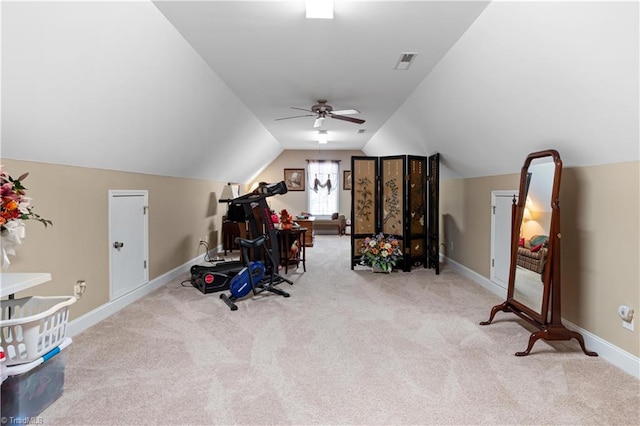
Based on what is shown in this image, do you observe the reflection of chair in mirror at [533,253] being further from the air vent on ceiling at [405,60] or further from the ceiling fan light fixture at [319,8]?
the ceiling fan light fixture at [319,8]

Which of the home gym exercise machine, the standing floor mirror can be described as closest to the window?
the home gym exercise machine

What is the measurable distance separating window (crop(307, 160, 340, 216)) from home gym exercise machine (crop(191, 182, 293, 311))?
5.58 m

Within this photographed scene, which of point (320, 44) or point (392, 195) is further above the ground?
point (320, 44)

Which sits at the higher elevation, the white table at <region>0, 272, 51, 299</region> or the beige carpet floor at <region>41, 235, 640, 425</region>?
the white table at <region>0, 272, 51, 299</region>

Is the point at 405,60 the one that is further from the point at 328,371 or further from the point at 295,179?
the point at 295,179

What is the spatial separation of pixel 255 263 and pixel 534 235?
2.95 metres

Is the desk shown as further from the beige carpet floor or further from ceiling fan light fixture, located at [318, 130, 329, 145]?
ceiling fan light fixture, located at [318, 130, 329, 145]

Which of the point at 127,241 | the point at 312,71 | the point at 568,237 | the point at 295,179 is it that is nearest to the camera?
the point at 568,237

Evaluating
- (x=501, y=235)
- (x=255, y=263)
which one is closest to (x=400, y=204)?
(x=501, y=235)

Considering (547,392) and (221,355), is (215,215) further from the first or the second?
(547,392)

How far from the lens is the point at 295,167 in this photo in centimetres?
1044

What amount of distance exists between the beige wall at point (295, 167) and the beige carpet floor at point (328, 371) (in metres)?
6.61

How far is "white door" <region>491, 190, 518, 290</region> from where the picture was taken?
13.4ft

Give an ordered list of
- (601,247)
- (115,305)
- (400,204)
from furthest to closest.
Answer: (400,204) → (115,305) → (601,247)
